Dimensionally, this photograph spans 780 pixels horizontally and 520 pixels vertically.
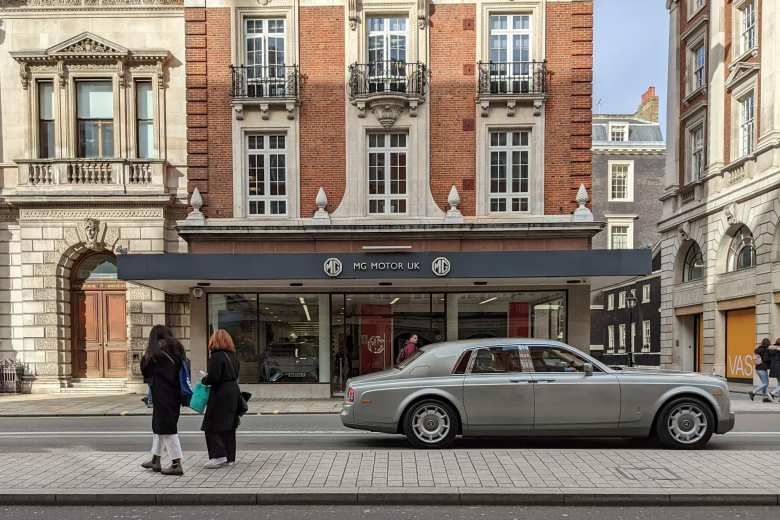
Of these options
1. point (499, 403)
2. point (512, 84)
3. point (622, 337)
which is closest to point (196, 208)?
point (512, 84)

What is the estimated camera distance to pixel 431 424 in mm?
8445

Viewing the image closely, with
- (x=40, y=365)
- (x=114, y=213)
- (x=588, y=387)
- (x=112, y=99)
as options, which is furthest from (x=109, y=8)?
(x=588, y=387)

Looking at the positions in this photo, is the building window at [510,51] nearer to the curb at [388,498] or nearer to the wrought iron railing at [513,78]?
the wrought iron railing at [513,78]

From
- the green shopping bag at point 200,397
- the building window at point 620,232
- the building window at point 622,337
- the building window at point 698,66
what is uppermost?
the building window at point 698,66

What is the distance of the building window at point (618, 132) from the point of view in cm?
4856

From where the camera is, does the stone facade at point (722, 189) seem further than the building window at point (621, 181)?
No

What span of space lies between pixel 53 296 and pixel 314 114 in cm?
907

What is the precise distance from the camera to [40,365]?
1772 cm

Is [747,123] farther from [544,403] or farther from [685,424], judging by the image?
[544,403]

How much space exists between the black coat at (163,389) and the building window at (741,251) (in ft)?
74.4

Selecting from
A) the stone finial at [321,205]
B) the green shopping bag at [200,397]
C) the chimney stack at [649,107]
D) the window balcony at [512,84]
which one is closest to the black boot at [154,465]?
the green shopping bag at [200,397]

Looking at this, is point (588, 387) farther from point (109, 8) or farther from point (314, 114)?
point (109, 8)

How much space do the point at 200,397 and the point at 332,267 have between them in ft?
27.4
